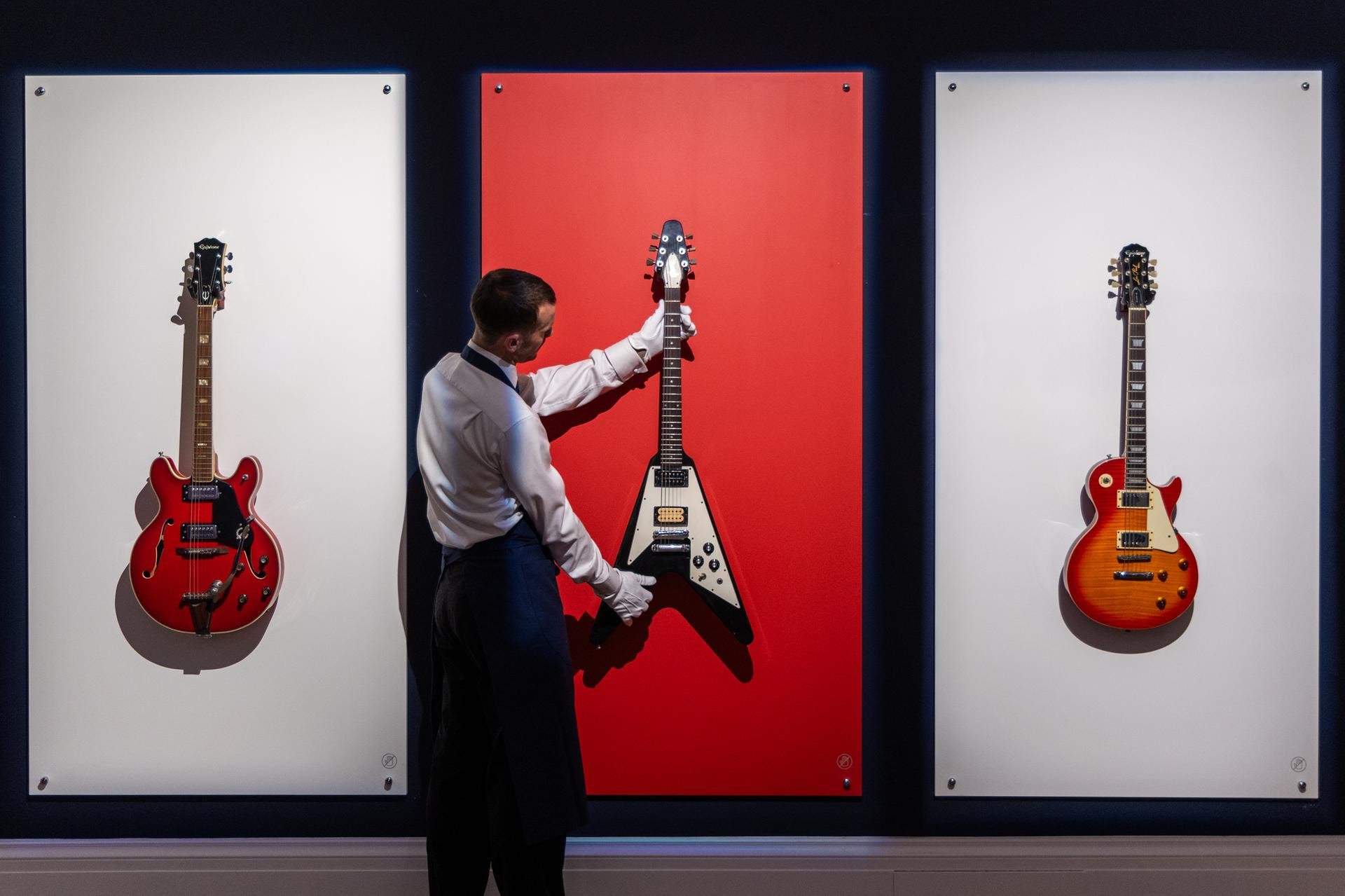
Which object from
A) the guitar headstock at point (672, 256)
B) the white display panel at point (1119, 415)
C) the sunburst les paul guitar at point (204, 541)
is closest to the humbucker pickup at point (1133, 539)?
the white display panel at point (1119, 415)

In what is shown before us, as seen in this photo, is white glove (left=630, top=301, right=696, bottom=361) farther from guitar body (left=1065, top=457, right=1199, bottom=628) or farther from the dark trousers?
guitar body (left=1065, top=457, right=1199, bottom=628)

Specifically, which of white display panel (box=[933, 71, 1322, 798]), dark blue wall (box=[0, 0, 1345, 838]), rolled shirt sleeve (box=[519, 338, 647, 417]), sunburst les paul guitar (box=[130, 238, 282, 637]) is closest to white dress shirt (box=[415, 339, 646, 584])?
rolled shirt sleeve (box=[519, 338, 647, 417])

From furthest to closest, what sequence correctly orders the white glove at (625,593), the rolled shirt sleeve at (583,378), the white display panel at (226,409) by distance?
the white display panel at (226,409) < the rolled shirt sleeve at (583,378) < the white glove at (625,593)

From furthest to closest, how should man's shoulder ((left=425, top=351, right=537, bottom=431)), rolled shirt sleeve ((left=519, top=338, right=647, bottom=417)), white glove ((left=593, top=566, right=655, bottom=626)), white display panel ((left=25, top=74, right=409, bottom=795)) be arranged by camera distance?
white display panel ((left=25, top=74, right=409, bottom=795)), rolled shirt sleeve ((left=519, top=338, right=647, bottom=417)), white glove ((left=593, top=566, right=655, bottom=626)), man's shoulder ((left=425, top=351, right=537, bottom=431))

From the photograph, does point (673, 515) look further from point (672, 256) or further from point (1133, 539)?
point (1133, 539)

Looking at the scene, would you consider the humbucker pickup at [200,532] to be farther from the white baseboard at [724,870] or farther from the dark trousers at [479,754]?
the white baseboard at [724,870]

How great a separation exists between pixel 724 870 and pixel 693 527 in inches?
35.3

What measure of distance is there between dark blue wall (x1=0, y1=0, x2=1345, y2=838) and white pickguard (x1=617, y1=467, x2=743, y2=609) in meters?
0.42

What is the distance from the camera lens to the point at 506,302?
171 cm

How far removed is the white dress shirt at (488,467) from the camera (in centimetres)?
170

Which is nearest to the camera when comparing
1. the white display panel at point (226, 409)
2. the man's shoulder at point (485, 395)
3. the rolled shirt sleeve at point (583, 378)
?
the man's shoulder at point (485, 395)

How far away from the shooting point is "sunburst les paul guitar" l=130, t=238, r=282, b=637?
6.66ft

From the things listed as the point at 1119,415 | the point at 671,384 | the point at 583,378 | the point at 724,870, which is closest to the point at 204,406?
the point at 583,378

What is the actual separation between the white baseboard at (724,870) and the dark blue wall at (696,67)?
6 cm
